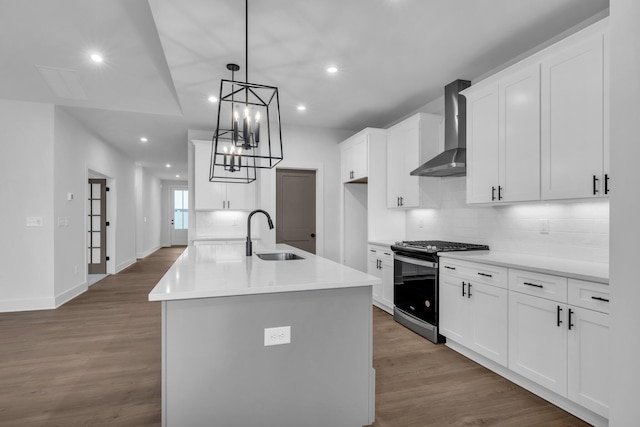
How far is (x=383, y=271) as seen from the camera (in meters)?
4.36

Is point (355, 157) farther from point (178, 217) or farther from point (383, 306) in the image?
point (178, 217)

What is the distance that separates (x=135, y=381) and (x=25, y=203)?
335cm

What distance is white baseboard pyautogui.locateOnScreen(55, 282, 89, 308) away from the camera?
4625 mm

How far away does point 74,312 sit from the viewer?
4395 millimetres

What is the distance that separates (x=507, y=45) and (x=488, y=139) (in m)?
0.80

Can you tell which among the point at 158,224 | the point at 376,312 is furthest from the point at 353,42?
the point at 158,224

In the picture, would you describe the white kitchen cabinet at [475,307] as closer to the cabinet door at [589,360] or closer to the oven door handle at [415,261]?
the oven door handle at [415,261]

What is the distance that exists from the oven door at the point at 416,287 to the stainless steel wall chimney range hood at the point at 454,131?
1.02m

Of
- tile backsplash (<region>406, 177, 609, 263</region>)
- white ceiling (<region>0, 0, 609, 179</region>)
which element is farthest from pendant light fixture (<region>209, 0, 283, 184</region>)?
tile backsplash (<region>406, 177, 609, 263</region>)

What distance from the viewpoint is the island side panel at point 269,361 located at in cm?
166

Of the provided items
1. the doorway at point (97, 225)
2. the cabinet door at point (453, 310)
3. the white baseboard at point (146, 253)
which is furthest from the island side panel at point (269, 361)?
the white baseboard at point (146, 253)

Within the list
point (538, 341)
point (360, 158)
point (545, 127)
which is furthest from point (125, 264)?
point (545, 127)

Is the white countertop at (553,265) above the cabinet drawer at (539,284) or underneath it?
above

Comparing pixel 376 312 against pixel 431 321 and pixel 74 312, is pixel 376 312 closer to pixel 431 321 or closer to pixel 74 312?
pixel 431 321
